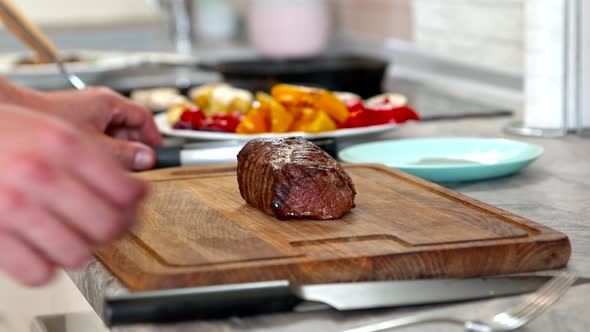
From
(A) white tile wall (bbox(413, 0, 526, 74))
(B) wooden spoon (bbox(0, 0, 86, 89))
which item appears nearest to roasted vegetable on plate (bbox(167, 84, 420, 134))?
(B) wooden spoon (bbox(0, 0, 86, 89))

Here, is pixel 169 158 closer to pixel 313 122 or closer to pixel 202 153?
pixel 202 153

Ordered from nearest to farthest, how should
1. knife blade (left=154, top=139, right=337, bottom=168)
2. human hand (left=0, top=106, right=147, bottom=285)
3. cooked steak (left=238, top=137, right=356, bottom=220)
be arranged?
human hand (left=0, top=106, right=147, bottom=285)
cooked steak (left=238, top=137, right=356, bottom=220)
knife blade (left=154, top=139, right=337, bottom=168)

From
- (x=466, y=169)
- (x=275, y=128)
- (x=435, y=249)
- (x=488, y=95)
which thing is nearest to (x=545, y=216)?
(x=466, y=169)

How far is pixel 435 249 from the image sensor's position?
75cm

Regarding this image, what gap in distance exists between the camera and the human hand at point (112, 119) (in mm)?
1223

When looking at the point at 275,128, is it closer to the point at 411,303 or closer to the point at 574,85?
the point at 574,85

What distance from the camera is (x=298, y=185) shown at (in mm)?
869

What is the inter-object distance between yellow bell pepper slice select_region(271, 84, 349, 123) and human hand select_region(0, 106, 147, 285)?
2.76 feet

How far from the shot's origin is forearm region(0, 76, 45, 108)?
Result: 1242 millimetres

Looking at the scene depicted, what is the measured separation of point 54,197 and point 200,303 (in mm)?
189

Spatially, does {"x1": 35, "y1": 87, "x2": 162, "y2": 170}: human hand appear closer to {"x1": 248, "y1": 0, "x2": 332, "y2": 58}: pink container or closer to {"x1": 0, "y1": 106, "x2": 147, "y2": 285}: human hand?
{"x1": 0, "y1": 106, "x2": 147, "y2": 285}: human hand

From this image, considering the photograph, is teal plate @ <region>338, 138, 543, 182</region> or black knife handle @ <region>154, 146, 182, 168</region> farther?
black knife handle @ <region>154, 146, 182, 168</region>

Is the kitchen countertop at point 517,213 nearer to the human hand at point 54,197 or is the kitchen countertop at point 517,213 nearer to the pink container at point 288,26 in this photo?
the human hand at point 54,197

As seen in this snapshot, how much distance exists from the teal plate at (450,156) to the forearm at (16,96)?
1.32ft
